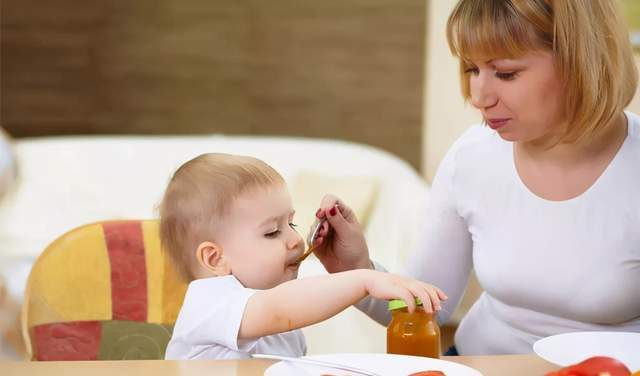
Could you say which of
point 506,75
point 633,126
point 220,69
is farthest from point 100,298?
point 220,69

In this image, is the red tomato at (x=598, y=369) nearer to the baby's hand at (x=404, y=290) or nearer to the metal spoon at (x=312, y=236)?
the baby's hand at (x=404, y=290)

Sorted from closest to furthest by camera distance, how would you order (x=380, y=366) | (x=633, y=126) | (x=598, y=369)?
1. (x=598, y=369)
2. (x=380, y=366)
3. (x=633, y=126)

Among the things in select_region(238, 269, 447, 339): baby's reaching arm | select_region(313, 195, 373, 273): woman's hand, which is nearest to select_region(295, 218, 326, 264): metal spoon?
select_region(313, 195, 373, 273): woman's hand

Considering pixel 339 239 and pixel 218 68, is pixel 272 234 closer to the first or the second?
pixel 339 239

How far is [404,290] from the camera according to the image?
1.08 meters

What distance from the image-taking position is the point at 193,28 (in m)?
4.80

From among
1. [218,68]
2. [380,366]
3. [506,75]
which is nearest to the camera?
[380,366]

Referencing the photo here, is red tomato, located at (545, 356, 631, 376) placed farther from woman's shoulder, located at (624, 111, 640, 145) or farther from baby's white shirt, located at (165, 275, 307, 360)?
woman's shoulder, located at (624, 111, 640, 145)

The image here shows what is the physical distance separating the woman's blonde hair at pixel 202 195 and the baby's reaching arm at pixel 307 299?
13 cm

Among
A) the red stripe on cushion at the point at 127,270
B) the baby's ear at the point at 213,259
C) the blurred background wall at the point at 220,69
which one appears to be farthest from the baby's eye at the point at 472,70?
the blurred background wall at the point at 220,69

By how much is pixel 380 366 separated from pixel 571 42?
1.65ft

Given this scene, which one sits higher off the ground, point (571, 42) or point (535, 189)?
point (571, 42)

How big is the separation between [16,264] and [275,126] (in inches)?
83.3

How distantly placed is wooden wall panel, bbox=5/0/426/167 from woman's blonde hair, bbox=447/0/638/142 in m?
3.41
